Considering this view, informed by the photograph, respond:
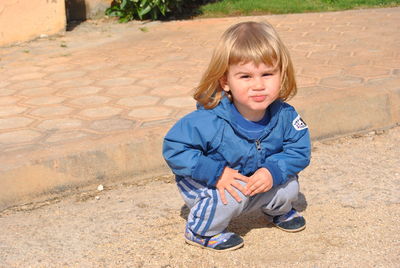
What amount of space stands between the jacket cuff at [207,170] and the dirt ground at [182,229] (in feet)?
1.08

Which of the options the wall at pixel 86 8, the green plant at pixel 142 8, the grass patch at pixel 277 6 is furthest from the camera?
the grass patch at pixel 277 6

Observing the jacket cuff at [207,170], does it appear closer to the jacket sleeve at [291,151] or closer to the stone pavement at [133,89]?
the jacket sleeve at [291,151]

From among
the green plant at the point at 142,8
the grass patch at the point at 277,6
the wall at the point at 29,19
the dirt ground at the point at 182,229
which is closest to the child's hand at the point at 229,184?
the dirt ground at the point at 182,229

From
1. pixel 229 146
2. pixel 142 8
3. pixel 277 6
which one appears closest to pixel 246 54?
pixel 229 146

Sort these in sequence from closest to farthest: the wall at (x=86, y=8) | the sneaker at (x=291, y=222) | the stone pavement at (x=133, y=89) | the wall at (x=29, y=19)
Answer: the sneaker at (x=291, y=222) < the stone pavement at (x=133, y=89) < the wall at (x=29, y=19) < the wall at (x=86, y=8)

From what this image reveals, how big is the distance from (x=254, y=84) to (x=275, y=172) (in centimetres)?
36

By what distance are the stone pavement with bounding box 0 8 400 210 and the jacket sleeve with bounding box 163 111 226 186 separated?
0.87 m

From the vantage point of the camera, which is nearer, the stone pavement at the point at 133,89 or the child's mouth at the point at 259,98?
the child's mouth at the point at 259,98

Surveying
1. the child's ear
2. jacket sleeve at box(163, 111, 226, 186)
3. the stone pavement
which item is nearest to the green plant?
the stone pavement

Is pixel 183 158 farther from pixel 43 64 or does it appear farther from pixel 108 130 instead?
pixel 43 64

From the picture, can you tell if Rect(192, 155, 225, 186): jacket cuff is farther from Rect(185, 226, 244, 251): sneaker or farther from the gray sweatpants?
Rect(185, 226, 244, 251): sneaker

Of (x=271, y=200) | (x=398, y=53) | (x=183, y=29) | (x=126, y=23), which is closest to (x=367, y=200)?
(x=271, y=200)

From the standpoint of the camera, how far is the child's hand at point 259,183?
261cm

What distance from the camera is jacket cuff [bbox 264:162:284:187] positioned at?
8.66ft
